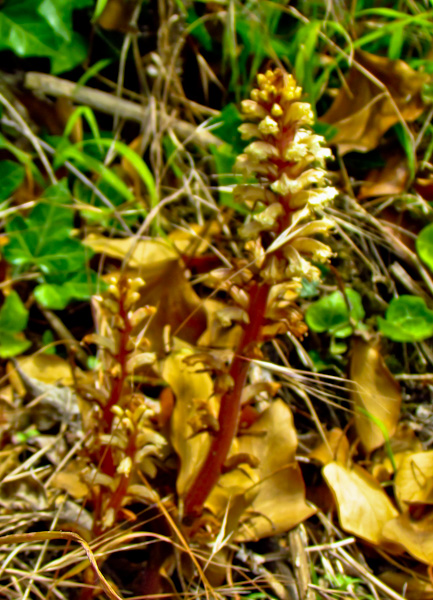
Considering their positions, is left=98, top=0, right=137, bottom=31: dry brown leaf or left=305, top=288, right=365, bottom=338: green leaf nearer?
left=305, top=288, right=365, bottom=338: green leaf

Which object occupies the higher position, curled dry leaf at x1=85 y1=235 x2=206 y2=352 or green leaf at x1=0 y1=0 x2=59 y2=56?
green leaf at x1=0 y1=0 x2=59 y2=56

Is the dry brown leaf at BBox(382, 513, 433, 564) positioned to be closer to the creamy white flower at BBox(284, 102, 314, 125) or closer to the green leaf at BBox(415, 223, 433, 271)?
the green leaf at BBox(415, 223, 433, 271)

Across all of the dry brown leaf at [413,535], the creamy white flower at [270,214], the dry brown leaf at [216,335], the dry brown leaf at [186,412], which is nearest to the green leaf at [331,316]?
the dry brown leaf at [216,335]

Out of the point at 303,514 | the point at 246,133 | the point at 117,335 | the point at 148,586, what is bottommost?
the point at 148,586

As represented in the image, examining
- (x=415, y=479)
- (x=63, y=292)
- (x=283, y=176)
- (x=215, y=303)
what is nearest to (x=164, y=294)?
(x=215, y=303)

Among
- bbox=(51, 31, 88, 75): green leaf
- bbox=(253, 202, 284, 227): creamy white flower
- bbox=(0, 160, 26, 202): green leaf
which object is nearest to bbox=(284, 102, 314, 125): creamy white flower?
bbox=(253, 202, 284, 227): creamy white flower

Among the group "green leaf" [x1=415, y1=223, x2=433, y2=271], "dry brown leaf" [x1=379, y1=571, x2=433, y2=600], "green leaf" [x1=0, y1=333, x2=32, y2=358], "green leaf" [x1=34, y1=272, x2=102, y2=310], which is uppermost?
"green leaf" [x1=415, y1=223, x2=433, y2=271]

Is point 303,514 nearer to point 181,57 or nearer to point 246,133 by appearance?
point 246,133

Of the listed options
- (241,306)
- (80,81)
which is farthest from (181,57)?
(241,306)
